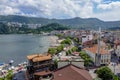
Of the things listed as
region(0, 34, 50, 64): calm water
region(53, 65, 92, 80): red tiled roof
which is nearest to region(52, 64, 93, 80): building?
region(53, 65, 92, 80): red tiled roof

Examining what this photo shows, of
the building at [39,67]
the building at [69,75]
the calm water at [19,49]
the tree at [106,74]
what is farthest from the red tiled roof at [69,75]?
the calm water at [19,49]

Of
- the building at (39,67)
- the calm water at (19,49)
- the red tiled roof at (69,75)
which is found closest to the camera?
the red tiled roof at (69,75)

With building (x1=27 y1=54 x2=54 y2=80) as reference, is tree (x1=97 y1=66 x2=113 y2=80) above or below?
below

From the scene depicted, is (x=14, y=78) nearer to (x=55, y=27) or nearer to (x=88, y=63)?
(x=88, y=63)

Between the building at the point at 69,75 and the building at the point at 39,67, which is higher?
the building at the point at 69,75

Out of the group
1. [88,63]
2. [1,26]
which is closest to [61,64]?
[88,63]

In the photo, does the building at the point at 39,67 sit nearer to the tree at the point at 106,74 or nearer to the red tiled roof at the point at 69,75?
the red tiled roof at the point at 69,75

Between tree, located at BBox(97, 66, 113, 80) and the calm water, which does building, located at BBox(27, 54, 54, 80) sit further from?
the calm water

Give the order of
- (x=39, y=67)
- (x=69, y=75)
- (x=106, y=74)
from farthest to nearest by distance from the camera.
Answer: (x=39, y=67), (x=106, y=74), (x=69, y=75)

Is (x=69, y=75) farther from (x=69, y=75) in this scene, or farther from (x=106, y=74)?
(x=106, y=74)

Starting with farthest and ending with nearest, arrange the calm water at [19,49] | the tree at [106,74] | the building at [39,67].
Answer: the calm water at [19,49] < the tree at [106,74] < the building at [39,67]

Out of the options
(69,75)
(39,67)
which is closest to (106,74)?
(39,67)
